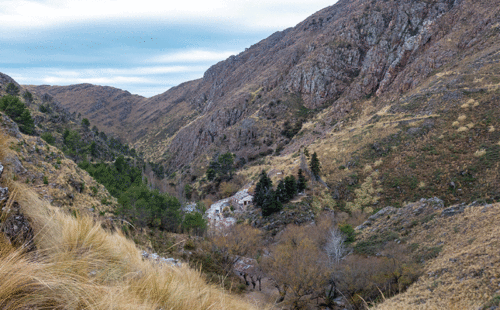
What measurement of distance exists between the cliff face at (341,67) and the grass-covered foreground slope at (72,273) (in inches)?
2168

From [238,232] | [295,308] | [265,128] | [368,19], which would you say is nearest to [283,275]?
[295,308]

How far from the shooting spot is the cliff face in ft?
154

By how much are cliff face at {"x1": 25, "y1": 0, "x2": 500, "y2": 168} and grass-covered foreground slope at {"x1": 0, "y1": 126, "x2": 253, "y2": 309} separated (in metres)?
55.1

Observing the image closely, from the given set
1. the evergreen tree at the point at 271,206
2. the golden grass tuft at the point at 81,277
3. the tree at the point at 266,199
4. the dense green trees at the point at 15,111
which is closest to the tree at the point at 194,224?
the evergreen tree at the point at 271,206

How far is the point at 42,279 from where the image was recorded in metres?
1.81

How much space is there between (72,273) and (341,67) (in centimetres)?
7790

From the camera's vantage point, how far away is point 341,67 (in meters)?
69.8

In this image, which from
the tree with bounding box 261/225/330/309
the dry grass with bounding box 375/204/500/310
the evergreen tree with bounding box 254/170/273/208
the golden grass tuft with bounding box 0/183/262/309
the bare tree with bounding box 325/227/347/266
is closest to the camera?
the golden grass tuft with bounding box 0/183/262/309

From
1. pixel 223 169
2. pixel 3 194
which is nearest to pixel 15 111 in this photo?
pixel 223 169

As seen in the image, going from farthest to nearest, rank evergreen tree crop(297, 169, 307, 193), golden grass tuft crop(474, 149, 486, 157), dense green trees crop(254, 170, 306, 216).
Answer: evergreen tree crop(297, 169, 307, 193)
dense green trees crop(254, 170, 306, 216)
golden grass tuft crop(474, 149, 486, 157)

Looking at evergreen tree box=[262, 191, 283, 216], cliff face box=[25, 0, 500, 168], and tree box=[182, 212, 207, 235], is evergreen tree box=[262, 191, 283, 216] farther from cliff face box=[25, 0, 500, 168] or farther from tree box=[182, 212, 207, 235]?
cliff face box=[25, 0, 500, 168]

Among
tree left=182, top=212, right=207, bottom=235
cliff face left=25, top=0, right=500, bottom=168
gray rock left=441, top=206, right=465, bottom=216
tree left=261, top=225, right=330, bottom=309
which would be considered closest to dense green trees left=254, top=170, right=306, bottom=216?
tree left=182, top=212, right=207, bottom=235

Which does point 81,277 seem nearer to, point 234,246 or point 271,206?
point 234,246

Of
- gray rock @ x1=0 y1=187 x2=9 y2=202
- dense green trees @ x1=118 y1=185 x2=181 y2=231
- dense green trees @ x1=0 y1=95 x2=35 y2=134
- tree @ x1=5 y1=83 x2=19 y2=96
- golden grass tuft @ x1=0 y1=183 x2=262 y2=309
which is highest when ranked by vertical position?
tree @ x1=5 y1=83 x2=19 y2=96
